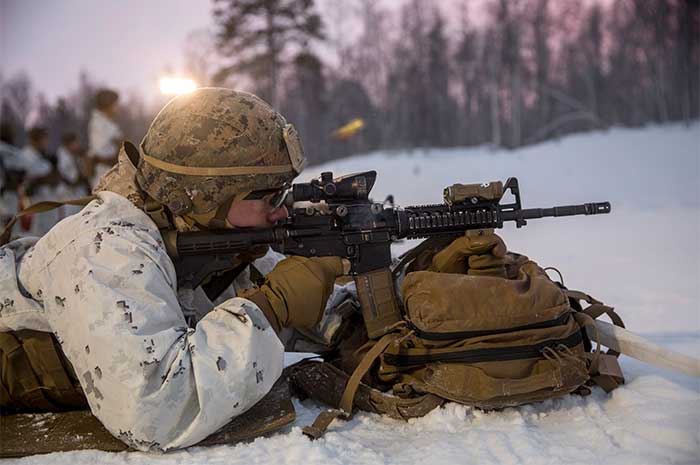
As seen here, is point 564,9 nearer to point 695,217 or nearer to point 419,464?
point 695,217

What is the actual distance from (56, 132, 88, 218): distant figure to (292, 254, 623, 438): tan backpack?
871 centimetres

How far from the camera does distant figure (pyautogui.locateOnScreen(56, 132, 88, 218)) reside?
31.6 ft

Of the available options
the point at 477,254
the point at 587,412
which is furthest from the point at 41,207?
the point at 587,412

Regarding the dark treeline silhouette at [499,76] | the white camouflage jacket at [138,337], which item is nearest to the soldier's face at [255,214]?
the white camouflage jacket at [138,337]

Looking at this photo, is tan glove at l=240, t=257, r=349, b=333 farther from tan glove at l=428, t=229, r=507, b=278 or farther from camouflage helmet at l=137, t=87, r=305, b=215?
tan glove at l=428, t=229, r=507, b=278

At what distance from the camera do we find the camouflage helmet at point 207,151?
7.19 ft

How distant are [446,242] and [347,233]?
0.47m

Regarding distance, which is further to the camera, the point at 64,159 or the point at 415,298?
the point at 64,159

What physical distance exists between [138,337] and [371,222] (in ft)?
3.49

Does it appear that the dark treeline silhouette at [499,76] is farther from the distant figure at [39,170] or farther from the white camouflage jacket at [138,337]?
the white camouflage jacket at [138,337]

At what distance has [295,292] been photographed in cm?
217

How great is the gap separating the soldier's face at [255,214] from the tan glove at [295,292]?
0.23 metres

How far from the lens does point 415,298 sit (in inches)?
87.4

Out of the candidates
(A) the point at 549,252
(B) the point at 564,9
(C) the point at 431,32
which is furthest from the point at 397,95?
(A) the point at 549,252
